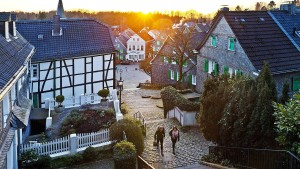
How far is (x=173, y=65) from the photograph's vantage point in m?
52.3

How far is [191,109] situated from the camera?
2820 centimetres

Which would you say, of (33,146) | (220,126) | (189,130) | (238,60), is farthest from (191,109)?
(33,146)

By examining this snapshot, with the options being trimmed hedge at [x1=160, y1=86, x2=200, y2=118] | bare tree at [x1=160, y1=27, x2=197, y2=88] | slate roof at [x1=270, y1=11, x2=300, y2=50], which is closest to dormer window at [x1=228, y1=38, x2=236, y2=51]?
slate roof at [x1=270, y1=11, x2=300, y2=50]

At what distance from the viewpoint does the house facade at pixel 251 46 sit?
101 ft

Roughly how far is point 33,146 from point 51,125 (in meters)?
6.64

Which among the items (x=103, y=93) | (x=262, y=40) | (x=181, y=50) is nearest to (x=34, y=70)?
(x=103, y=93)

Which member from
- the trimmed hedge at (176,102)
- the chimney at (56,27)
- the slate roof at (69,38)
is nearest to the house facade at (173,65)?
the slate roof at (69,38)

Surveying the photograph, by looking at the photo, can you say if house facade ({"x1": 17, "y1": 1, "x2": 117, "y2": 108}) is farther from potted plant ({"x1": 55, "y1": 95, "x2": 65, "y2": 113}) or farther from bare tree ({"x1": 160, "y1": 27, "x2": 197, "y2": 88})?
bare tree ({"x1": 160, "y1": 27, "x2": 197, "y2": 88})

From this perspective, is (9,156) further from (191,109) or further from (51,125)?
(191,109)

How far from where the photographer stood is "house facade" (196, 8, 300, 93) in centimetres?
3072

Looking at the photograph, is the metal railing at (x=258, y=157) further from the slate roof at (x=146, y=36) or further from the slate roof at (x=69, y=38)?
the slate roof at (x=146, y=36)

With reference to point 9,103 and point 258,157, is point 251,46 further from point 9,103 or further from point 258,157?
point 9,103

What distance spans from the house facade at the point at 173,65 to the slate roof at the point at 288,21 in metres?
12.2

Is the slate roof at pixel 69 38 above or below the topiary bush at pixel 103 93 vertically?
above
